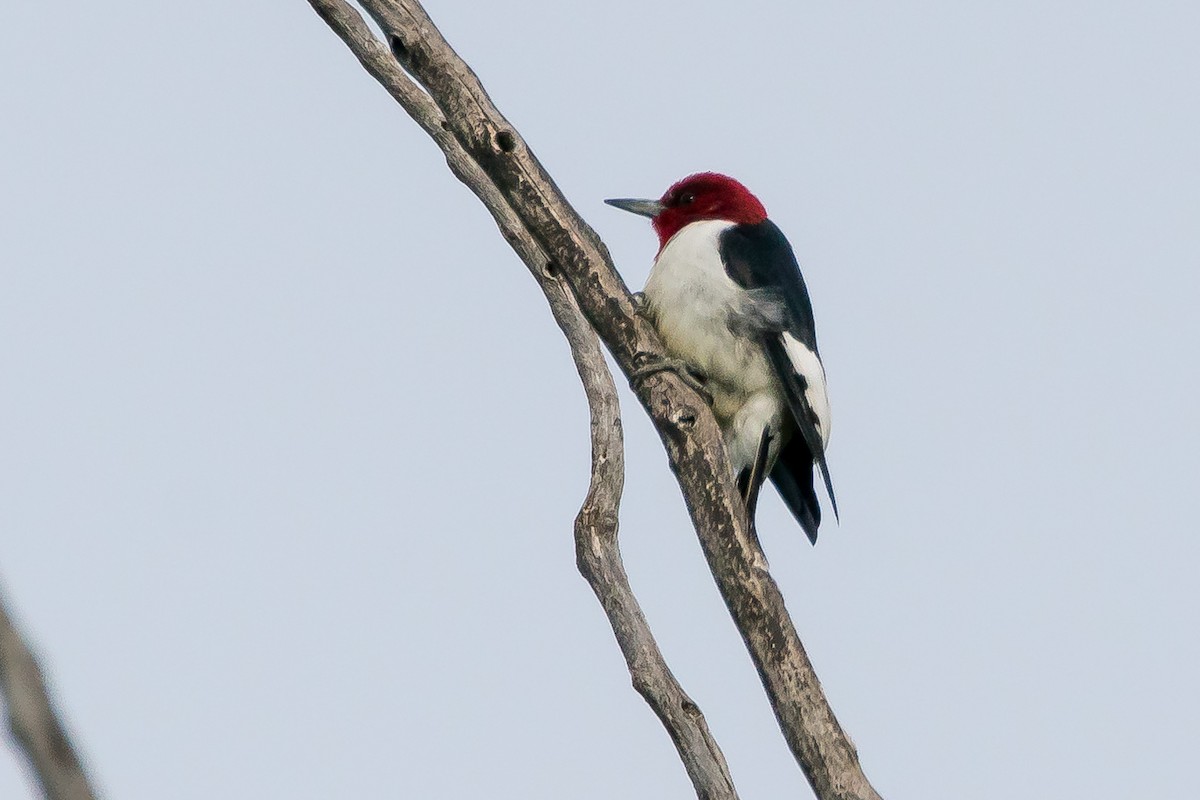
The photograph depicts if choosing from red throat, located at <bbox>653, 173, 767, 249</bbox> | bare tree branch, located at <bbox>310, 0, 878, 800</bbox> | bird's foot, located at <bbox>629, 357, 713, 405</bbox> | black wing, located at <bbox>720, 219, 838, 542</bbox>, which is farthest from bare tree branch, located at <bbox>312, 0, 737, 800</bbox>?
red throat, located at <bbox>653, 173, 767, 249</bbox>

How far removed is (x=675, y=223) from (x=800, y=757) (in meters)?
2.78

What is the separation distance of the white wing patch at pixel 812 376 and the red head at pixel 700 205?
84 cm

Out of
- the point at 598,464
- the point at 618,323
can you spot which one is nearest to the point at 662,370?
the point at 618,323

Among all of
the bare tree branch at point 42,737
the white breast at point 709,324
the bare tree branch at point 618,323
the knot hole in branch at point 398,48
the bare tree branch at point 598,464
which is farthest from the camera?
the white breast at point 709,324

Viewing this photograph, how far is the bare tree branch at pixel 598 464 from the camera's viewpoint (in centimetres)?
337

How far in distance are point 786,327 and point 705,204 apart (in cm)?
103

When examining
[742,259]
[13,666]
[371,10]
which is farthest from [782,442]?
[13,666]

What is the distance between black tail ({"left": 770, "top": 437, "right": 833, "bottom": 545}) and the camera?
16.8 ft

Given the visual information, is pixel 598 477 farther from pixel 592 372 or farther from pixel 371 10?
pixel 371 10

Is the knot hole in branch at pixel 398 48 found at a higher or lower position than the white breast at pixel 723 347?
higher

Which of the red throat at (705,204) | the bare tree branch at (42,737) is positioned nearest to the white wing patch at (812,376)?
the red throat at (705,204)

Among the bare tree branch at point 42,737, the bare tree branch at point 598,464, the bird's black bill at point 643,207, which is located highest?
the bird's black bill at point 643,207

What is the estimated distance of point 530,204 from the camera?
4.14 meters

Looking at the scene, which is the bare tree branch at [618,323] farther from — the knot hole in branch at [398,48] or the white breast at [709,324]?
the white breast at [709,324]
